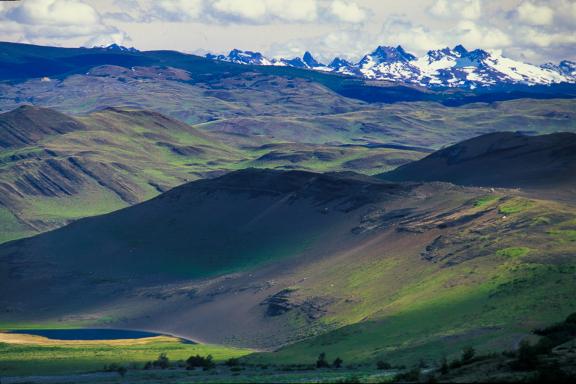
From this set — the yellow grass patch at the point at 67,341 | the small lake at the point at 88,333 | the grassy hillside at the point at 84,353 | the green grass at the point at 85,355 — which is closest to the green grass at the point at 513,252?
the grassy hillside at the point at 84,353

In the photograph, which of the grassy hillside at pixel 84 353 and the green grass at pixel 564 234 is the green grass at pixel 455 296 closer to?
the green grass at pixel 564 234

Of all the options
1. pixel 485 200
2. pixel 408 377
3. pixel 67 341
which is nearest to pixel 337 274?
pixel 485 200

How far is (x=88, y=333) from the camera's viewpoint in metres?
152

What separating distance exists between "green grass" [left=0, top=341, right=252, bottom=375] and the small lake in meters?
12.7

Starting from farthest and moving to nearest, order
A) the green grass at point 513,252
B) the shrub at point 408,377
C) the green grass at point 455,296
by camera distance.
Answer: the green grass at point 513,252 < the green grass at point 455,296 < the shrub at point 408,377

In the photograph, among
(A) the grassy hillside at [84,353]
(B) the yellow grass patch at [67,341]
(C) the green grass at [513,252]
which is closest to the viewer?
(A) the grassy hillside at [84,353]

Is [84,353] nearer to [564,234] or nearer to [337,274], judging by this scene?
[337,274]

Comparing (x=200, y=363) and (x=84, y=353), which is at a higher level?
(x=200, y=363)

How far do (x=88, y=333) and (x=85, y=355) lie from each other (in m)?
32.4

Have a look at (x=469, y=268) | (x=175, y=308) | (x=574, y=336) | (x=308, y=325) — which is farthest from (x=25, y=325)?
(x=574, y=336)

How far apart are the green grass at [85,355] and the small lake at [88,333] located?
12698 millimetres

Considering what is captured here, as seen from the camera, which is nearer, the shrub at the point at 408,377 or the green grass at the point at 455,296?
the shrub at the point at 408,377

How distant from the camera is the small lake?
146450 millimetres

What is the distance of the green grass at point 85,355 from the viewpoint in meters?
107
